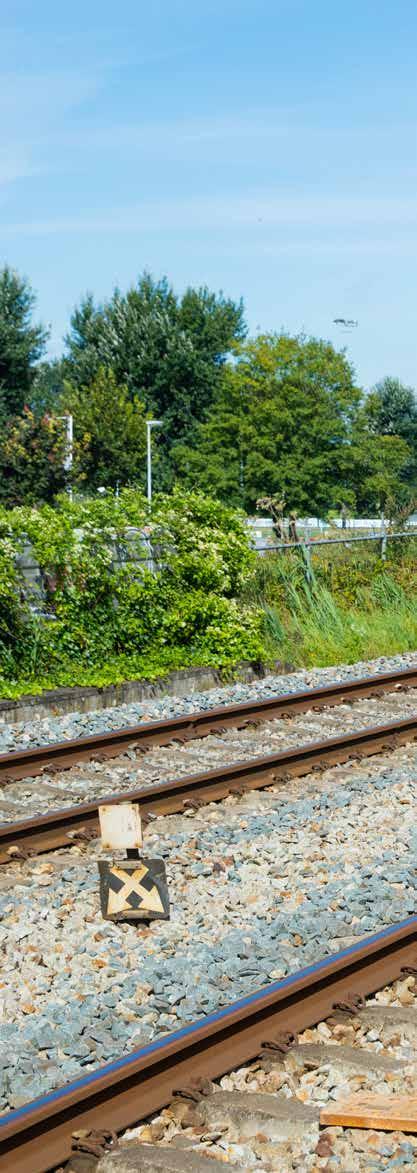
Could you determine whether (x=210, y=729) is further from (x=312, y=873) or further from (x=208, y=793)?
(x=312, y=873)

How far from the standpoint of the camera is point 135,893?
21.4 feet

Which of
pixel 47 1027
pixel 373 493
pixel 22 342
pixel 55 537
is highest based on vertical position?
pixel 22 342

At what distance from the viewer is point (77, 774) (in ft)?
32.4

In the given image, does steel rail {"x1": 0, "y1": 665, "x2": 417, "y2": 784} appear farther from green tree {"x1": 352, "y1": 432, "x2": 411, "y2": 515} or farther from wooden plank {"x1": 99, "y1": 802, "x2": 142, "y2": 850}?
green tree {"x1": 352, "y1": 432, "x2": 411, "y2": 515}

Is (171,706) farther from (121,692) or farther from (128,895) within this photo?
(128,895)

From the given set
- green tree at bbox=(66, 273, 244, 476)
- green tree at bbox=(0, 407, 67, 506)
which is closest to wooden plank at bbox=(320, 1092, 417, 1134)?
green tree at bbox=(0, 407, 67, 506)

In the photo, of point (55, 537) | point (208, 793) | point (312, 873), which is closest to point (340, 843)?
point (312, 873)

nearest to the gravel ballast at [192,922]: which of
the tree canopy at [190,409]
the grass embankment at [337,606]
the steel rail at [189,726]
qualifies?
the steel rail at [189,726]

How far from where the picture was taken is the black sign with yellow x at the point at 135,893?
6.45 metres

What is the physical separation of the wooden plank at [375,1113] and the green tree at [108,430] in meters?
55.5

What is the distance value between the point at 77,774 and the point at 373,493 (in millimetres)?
47330

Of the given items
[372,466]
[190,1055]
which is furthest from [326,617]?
[372,466]

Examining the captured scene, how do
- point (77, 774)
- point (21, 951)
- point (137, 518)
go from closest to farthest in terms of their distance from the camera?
point (21, 951) → point (77, 774) → point (137, 518)

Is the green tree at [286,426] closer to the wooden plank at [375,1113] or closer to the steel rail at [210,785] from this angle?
the steel rail at [210,785]
